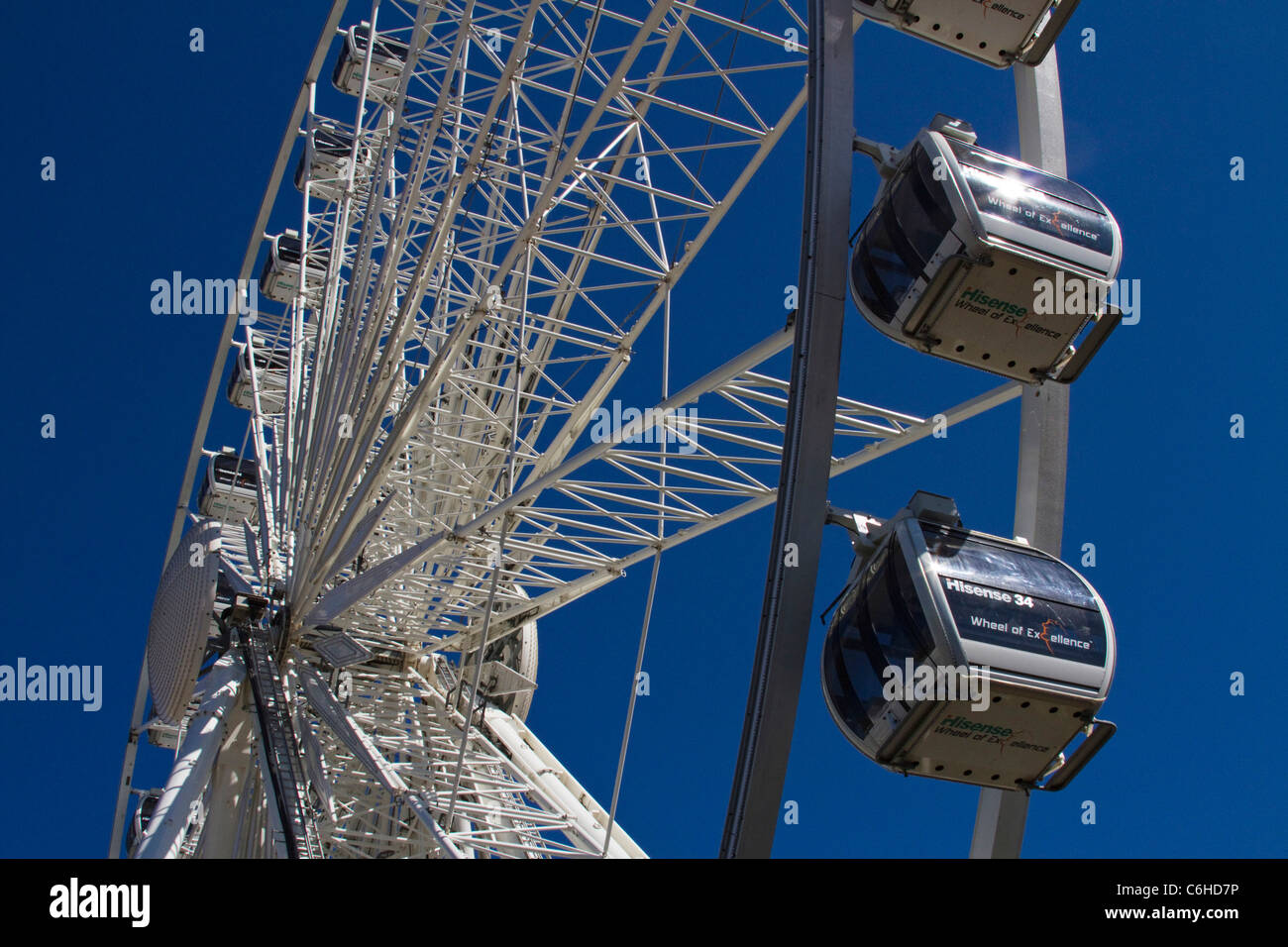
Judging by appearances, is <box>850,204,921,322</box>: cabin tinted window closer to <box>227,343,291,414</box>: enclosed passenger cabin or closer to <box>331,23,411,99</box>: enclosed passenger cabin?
<box>331,23,411,99</box>: enclosed passenger cabin

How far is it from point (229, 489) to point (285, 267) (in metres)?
4.13

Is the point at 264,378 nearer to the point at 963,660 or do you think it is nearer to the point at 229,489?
the point at 229,489

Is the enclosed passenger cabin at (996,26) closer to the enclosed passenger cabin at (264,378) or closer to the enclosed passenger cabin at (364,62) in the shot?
the enclosed passenger cabin at (364,62)

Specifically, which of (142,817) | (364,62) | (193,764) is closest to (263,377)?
(364,62)

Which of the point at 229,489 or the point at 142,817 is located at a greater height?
the point at 229,489

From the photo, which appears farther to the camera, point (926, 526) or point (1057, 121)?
point (1057, 121)

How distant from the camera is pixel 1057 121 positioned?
907 centimetres

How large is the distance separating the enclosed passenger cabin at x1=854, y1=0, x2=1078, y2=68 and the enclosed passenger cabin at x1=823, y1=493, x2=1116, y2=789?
10.6 feet

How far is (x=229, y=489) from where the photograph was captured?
23.8 meters

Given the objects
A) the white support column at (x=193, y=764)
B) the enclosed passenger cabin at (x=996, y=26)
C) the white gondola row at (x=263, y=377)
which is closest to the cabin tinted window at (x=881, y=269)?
the enclosed passenger cabin at (x=996, y=26)

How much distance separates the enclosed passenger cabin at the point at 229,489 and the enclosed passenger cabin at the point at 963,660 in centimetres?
1831
